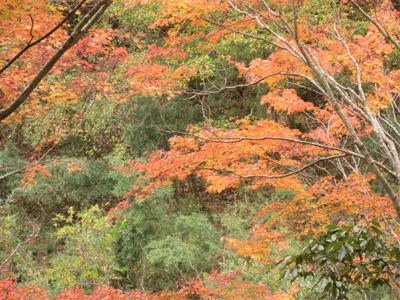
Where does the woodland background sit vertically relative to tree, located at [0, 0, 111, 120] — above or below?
below

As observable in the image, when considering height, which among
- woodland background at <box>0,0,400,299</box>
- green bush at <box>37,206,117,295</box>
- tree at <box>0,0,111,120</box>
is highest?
tree at <box>0,0,111,120</box>

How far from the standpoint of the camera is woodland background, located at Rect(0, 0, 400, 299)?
368 cm

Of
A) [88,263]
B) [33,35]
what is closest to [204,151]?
[33,35]

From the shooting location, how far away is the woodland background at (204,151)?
3676mm

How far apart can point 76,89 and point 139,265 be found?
4663 mm

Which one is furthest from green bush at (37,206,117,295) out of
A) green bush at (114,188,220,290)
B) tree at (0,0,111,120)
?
tree at (0,0,111,120)

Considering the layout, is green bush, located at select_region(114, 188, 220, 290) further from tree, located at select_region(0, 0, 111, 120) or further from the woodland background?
tree, located at select_region(0, 0, 111, 120)

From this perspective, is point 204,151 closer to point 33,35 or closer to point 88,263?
point 33,35

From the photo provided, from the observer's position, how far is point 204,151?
213 inches

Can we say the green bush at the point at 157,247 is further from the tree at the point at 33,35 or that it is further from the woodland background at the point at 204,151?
the tree at the point at 33,35

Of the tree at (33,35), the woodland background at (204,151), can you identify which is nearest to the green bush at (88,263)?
the woodland background at (204,151)

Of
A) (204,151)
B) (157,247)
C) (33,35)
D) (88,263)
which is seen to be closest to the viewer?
(33,35)

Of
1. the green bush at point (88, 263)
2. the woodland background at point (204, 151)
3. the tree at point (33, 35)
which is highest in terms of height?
the tree at point (33, 35)

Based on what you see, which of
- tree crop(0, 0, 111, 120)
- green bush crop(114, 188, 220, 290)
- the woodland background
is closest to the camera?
tree crop(0, 0, 111, 120)
